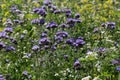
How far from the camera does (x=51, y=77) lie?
18.2 ft

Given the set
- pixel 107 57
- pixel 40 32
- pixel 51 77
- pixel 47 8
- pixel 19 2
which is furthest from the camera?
pixel 19 2

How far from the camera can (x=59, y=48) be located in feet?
20.4

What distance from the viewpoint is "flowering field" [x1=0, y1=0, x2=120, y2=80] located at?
5.21 meters

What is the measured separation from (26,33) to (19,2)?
267 centimetres

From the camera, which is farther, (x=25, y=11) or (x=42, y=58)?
(x=25, y=11)

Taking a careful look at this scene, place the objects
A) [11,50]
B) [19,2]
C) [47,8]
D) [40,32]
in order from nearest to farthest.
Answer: [11,50]
[40,32]
[47,8]
[19,2]

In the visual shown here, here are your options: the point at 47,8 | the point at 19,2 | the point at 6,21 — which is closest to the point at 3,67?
the point at 6,21

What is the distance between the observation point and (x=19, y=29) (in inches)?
277

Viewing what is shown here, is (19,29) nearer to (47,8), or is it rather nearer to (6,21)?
(6,21)

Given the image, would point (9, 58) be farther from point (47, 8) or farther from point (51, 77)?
point (47, 8)

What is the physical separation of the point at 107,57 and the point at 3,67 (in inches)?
54.2

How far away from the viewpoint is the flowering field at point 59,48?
521 cm

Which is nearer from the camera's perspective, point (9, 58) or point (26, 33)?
point (9, 58)

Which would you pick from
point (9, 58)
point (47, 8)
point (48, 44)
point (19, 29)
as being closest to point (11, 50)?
point (9, 58)
